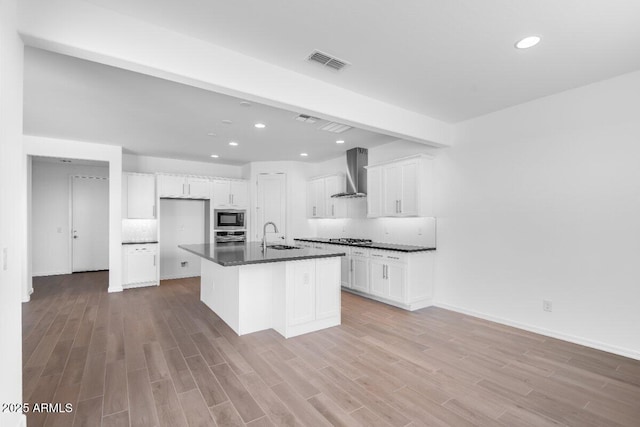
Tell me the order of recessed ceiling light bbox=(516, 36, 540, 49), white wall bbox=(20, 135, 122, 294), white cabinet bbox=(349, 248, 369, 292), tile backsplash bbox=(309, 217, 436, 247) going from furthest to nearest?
white wall bbox=(20, 135, 122, 294)
white cabinet bbox=(349, 248, 369, 292)
tile backsplash bbox=(309, 217, 436, 247)
recessed ceiling light bbox=(516, 36, 540, 49)

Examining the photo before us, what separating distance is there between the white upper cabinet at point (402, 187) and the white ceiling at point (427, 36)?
63.4 inches

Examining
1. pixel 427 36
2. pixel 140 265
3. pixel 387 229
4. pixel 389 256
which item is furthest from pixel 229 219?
pixel 427 36

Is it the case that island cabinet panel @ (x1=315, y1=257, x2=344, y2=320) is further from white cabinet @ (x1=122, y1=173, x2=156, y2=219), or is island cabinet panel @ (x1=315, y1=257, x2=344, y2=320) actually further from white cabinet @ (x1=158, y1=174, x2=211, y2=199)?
white cabinet @ (x1=122, y1=173, x2=156, y2=219)

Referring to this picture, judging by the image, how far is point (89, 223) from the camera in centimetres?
747

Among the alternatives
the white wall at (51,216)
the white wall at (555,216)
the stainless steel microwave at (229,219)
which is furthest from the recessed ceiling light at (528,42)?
the white wall at (51,216)

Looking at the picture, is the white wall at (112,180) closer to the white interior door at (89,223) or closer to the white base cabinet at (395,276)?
the white interior door at (89,223)

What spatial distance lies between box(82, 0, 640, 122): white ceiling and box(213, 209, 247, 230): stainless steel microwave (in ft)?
15.5

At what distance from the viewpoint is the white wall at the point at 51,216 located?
6.96 meters

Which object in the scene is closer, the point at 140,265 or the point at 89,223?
the point at 140,265

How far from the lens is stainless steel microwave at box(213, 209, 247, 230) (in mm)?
7016

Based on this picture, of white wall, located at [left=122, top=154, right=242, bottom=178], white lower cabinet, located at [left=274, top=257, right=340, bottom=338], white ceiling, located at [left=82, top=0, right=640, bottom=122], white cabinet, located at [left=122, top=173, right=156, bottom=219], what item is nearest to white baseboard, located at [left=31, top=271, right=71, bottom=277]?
white cabinet, located at [left=122, top=173, right=156, bottom=219]

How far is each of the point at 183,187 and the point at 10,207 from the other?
17.1 ft

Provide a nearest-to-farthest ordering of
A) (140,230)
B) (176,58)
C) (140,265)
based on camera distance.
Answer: (176,58)
(140,265)
(140,230)

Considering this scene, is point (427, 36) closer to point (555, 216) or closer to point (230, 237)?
point (555, 216)
